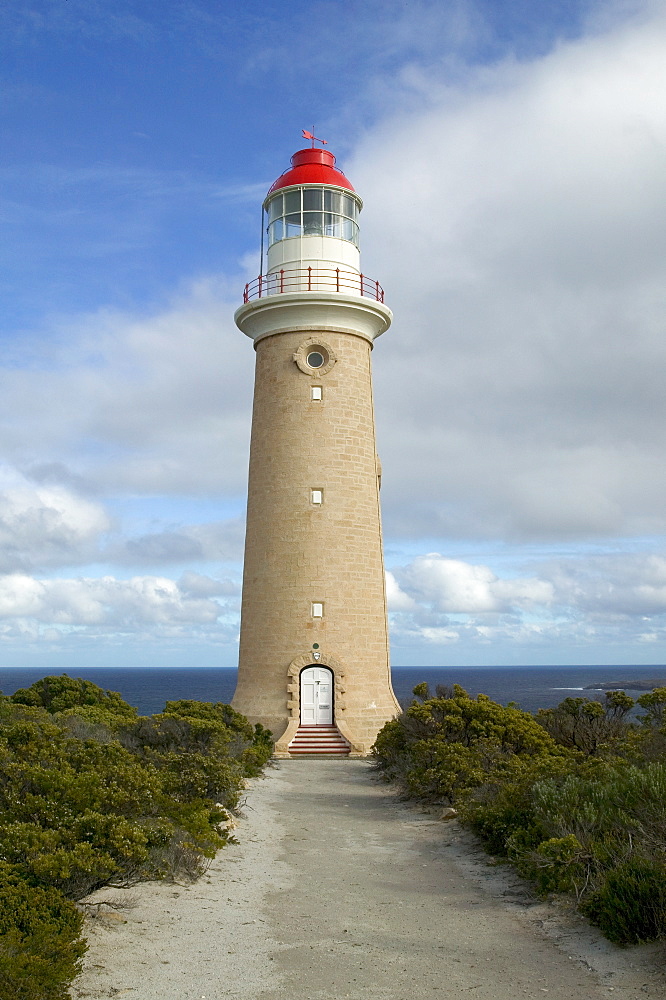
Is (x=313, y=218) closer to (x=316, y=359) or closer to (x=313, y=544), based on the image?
(x=316, y=359)

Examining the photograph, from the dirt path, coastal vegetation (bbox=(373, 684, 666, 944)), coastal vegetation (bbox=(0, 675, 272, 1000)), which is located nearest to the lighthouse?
coastal vegetation (bbox=(373, 684, 666, 944))

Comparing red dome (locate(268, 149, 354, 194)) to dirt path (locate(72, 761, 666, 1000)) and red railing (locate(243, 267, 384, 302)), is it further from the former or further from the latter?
dirt path (locate(72, 761, 666, 1000))

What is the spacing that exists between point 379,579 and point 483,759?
886 cm

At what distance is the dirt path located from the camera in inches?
244

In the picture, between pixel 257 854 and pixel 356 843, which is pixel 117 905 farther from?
pixel 356 843

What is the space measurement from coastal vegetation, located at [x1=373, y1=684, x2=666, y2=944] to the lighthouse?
9.10ft

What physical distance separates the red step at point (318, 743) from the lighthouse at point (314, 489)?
2cm

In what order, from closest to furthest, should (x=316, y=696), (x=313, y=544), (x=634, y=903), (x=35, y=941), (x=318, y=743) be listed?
(x=35, y=941)
(x=634, y=903)
(x=318, y=743)
(x=316, y=696)
(x=313, y=544)

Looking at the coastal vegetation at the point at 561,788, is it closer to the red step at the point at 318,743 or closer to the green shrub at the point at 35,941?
the red step at the point at 318,743

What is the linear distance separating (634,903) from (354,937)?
2.29 meters

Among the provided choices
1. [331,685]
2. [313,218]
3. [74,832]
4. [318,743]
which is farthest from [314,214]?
[74,832]

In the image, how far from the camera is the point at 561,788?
9.44 m

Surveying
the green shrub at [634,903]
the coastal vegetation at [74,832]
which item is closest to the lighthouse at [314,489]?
the coastal vegetation at [74,832]

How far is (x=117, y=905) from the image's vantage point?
7.68 meters
